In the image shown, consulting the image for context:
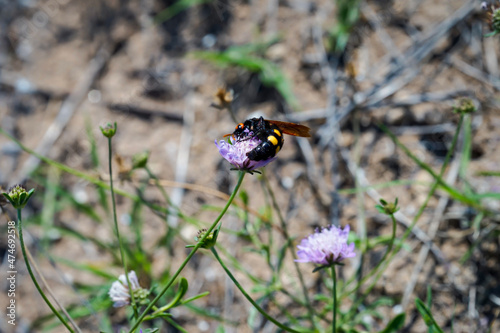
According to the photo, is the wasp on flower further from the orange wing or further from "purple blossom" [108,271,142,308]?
"purple blossom" [108,271,142,308]

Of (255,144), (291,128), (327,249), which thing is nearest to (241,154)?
(255,144)

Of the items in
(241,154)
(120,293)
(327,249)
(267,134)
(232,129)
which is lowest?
(120,293)

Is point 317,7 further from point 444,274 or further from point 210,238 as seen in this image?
point 210,238

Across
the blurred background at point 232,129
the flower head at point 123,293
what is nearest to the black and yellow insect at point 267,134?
the blurred background at point 232,129

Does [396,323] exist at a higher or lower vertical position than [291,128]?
lower

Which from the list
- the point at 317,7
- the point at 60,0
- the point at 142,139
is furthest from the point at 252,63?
the point at 60,0

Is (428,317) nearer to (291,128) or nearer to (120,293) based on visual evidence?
(291,128)
